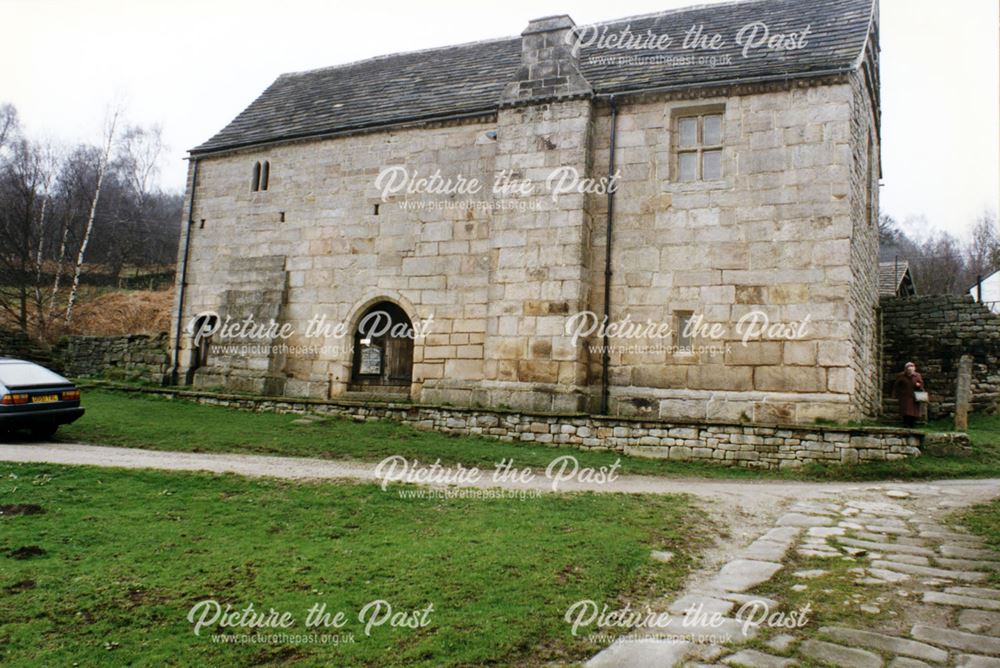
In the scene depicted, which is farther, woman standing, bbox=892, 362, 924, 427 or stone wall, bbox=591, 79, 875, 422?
woman standing, bbox=892, 362, 924, 427

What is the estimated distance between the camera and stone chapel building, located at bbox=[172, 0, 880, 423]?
12867 mm

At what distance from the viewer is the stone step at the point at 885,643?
159 inches

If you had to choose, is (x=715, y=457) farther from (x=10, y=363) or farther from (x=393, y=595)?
(x=10, y=363)

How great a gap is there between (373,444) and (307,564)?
6449mm

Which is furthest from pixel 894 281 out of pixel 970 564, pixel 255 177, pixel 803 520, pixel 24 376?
pixel 24 376

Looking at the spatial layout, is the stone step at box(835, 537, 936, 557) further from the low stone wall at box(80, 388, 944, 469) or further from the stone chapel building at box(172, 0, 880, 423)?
the stone chapel building at box(172, 0, 880, 423)

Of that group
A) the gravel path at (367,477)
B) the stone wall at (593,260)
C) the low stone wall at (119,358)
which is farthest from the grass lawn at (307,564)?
the low stone wall at (119,358)

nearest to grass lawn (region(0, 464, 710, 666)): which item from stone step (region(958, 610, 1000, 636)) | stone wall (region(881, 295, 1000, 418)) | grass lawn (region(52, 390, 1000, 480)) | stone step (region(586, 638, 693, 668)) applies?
stone step (region(586, 638, 693, 668))

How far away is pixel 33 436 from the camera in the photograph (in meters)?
12.3

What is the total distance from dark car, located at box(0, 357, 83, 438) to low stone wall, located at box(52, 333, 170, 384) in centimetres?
611

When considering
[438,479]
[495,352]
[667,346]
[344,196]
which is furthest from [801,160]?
[344,196]

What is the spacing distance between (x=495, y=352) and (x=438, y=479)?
4.94 meters

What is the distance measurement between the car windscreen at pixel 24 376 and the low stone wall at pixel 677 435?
16.7ft

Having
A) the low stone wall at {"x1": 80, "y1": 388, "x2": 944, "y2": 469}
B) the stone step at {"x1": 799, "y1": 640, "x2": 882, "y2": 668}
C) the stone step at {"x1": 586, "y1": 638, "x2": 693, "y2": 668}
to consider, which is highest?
the low stone wall at {"x1": 80, "y1": 388, "x2": 944, "y2": 469}
